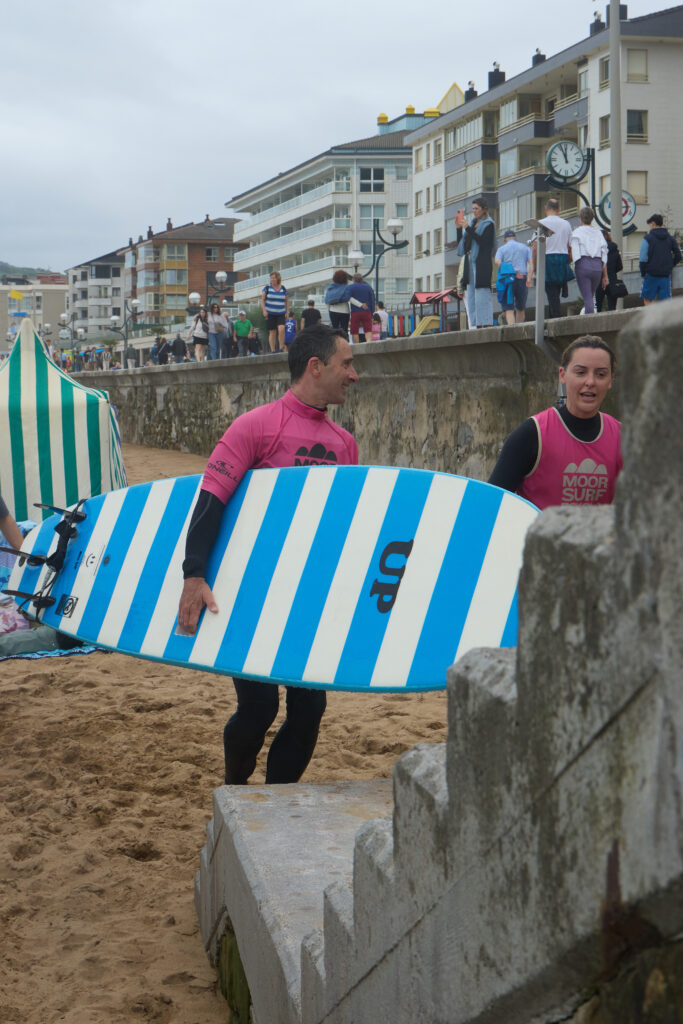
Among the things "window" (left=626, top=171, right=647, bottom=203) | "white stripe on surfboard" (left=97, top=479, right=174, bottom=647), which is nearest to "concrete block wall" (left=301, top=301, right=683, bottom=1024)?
"white stripe on surfboard" (left=97, top=479, right=174, bottom=647)

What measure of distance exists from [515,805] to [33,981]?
2.60m

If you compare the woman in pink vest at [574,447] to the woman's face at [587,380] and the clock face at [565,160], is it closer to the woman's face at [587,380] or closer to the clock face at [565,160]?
the woman's face at [587,380]

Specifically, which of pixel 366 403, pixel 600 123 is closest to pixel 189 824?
pixel 366 403

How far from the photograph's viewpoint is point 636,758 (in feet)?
3.55

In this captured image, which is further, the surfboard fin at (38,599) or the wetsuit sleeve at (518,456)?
the surfboard fin at (38,599)

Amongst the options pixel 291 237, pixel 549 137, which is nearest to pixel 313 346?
pixel 549 137

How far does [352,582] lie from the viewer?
363cm

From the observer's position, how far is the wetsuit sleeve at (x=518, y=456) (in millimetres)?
3557

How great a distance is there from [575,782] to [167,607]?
119 inches

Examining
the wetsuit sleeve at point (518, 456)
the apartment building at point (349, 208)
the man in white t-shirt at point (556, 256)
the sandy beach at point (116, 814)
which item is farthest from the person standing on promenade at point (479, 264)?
the apartment building at point (349, 208)

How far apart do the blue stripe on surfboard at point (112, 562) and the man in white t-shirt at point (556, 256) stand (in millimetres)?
8231

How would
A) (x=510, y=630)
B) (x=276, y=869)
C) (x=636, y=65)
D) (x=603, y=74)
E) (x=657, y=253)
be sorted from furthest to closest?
(x=603, y=74)
(x=636, y=65)
(x=657, y=253)
(x=510, y=630)
(x=276, y=869)

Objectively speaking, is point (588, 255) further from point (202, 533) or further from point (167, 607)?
point (202, 533)

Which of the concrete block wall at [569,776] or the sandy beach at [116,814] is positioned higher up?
the concrete block wall at [569,776]
